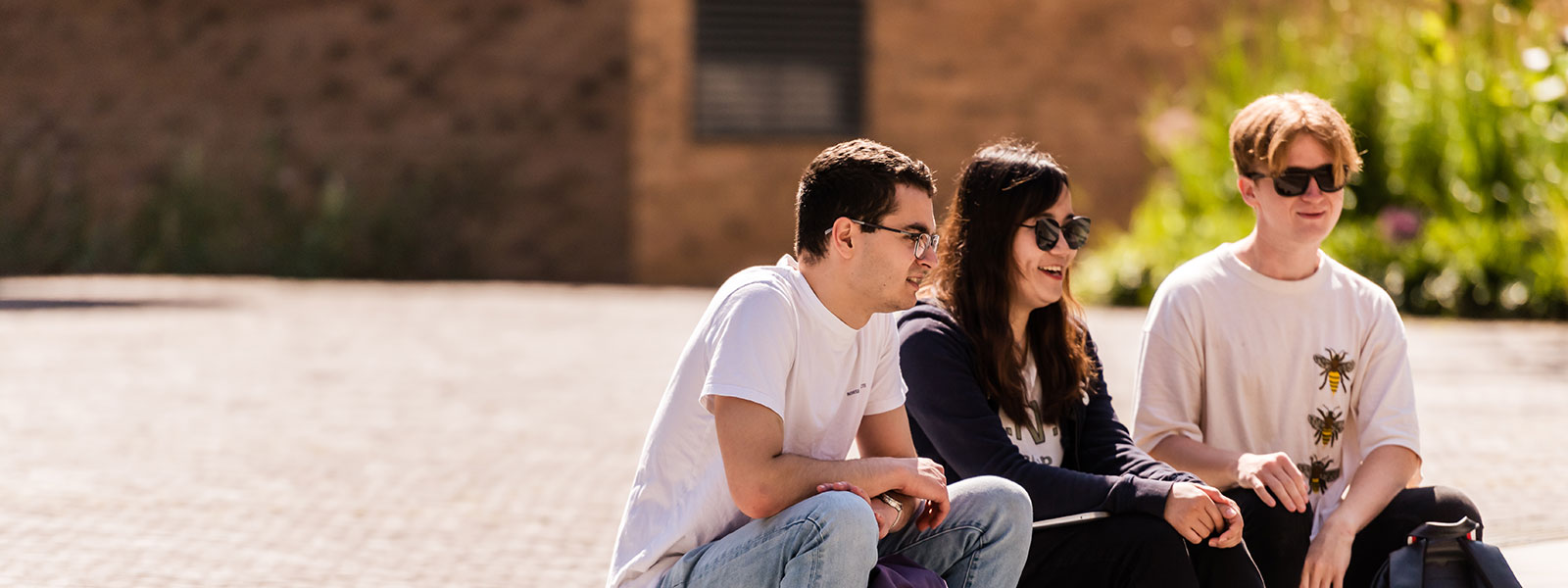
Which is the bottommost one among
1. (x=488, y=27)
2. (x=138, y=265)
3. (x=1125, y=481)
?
(x=138, y=265)

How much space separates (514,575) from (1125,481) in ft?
6.63

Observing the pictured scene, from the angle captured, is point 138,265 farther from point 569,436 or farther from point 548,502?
point 548,502

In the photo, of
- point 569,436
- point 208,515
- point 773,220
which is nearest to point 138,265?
point 773,220

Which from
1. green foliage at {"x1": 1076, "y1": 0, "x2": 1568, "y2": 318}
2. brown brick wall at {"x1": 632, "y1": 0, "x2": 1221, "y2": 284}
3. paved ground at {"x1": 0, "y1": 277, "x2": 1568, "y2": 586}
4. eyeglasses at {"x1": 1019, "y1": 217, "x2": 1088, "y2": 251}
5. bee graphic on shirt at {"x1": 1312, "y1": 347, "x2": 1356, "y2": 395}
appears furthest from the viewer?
brown brick wall at {"x1": 632, "y1": 0, "x2": 1221, "y2": 284}

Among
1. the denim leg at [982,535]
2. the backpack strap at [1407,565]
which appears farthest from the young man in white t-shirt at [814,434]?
the backpack strap at [1407,565]

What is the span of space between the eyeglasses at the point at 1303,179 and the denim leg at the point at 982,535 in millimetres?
939

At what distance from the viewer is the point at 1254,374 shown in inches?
142

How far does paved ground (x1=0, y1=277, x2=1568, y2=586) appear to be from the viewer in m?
4.85

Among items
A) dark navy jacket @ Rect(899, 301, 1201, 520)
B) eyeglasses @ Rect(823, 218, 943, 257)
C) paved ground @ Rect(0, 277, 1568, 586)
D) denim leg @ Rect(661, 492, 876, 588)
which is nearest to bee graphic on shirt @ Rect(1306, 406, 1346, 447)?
dark navy jacket @ Rect(899, 301, 1201, 520)

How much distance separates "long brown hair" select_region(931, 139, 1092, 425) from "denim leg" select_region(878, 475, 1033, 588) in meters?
0.40

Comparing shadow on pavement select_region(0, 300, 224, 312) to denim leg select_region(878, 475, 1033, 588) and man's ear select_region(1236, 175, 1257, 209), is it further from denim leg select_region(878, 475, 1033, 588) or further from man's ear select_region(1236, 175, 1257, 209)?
denim leg select_region(878, 475, 1033, 588)

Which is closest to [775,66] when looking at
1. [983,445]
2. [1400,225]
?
[1400,225]

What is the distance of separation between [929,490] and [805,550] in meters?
0.30

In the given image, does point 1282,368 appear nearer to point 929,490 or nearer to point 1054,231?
point 1054,231
